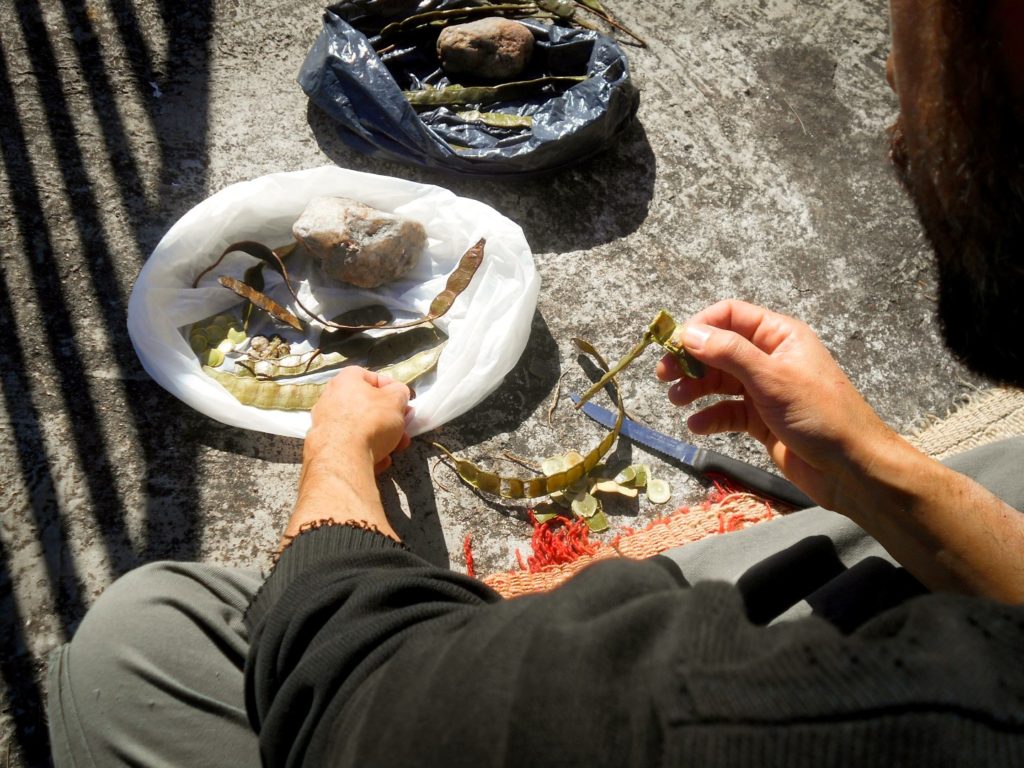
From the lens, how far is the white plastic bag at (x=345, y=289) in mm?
1964

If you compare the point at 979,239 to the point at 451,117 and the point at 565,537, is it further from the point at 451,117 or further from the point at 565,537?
the point at 451,117

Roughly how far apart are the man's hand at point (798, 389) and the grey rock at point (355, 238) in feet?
3.25

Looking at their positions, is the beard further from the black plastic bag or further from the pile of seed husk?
the pile of seed husk

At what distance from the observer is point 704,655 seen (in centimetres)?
65

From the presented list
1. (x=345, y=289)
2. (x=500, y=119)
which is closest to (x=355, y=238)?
(x=345, y=289)

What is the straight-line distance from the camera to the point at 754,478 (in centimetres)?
196

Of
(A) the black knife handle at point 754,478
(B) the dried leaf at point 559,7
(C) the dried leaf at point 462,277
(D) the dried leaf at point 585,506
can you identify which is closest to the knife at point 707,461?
(A) the black knife handle at point 754,478

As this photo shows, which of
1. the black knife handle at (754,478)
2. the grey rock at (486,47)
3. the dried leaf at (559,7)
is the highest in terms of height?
the dried leaf at (559,7)

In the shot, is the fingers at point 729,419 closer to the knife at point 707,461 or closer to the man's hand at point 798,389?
the man's hand at point 798,389

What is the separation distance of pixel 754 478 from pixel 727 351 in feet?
2.38

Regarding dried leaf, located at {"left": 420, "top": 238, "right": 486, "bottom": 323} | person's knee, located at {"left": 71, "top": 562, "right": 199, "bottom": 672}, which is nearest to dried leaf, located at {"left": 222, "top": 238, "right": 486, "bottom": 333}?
dried leaf, located at {"left": 420, "top": 238, "right": 486, "bottom": 323}

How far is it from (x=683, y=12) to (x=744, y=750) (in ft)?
9.72

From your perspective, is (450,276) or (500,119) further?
(500,119)

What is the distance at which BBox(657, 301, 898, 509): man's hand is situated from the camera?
1355 mm
